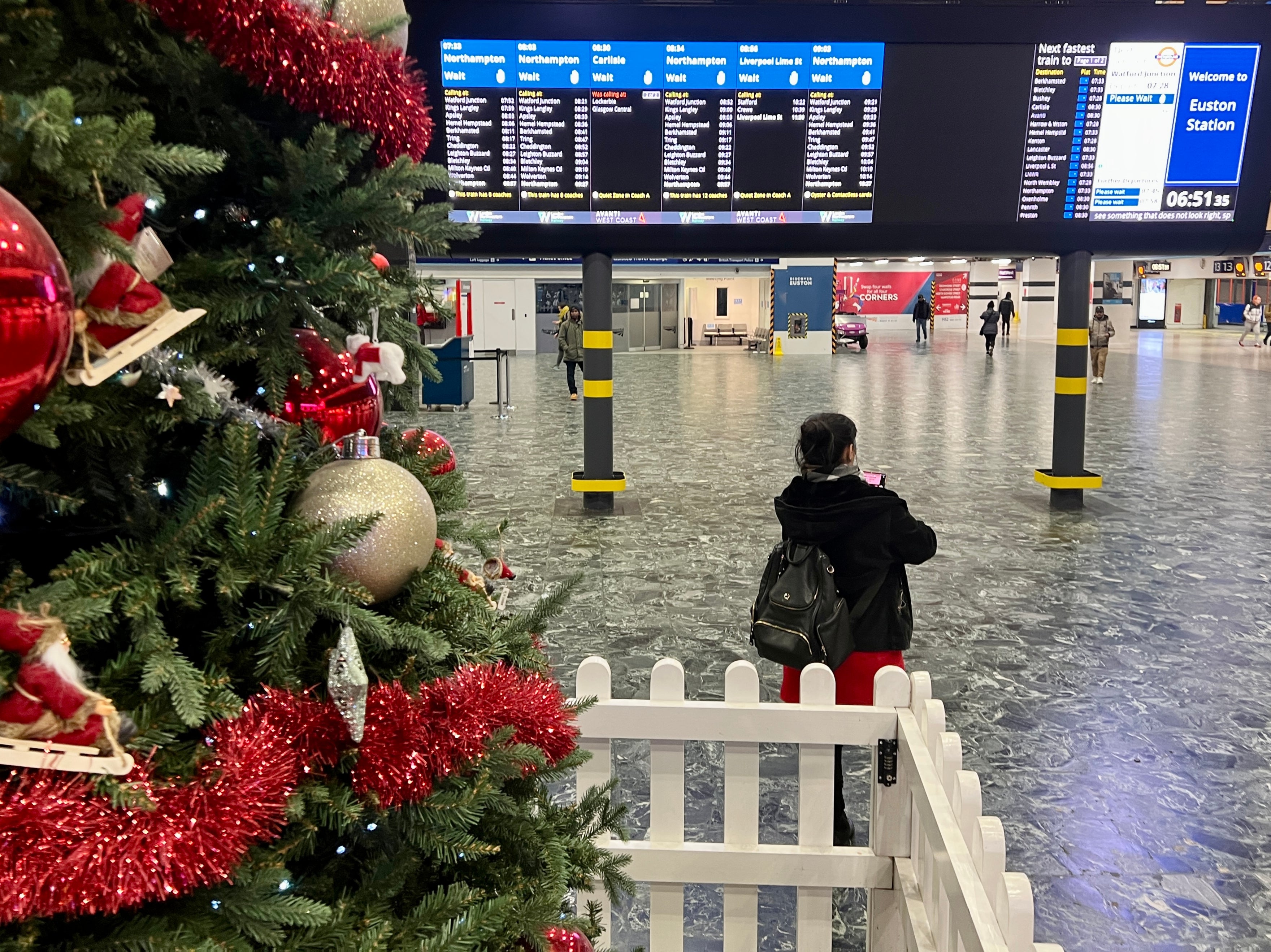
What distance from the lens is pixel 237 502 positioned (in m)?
1.02

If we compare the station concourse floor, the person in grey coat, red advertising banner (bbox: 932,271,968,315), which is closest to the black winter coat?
the station concourse floor

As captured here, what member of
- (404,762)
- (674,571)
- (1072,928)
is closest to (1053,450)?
(674,571)

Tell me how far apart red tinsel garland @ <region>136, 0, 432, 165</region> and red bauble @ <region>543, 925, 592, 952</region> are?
1000 millimetres

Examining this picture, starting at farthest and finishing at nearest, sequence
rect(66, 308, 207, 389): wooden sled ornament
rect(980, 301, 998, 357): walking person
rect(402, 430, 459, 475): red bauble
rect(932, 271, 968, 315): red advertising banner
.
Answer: rect(932, 271, 968, 315): red advertising banner
rect(980, 301, 998, 357): walking person
rect(402, 430, 459, 475): red bauble
rect(66, 308, 207, 389): wooden sled ornament

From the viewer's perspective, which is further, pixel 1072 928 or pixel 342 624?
pixel 1072 928

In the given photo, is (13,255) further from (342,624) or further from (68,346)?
(342,624)

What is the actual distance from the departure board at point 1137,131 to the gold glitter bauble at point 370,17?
6.55m

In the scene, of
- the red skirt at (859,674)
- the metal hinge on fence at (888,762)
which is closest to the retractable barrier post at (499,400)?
the red skirt at (859,674)

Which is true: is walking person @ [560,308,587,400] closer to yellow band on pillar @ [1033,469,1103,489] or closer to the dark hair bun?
yellow band on pillar @ [1033,469,1103,489]

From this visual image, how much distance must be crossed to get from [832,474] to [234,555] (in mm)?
2248

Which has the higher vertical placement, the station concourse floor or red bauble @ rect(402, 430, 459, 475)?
red bauble @ rect(402, 430, 459, 475)

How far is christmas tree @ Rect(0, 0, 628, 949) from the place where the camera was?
854mm

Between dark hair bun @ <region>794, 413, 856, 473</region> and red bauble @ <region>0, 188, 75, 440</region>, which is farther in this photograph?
dark hair bun @ <region>794, 413, 856, 473</region>

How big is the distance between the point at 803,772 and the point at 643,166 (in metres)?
5.46
